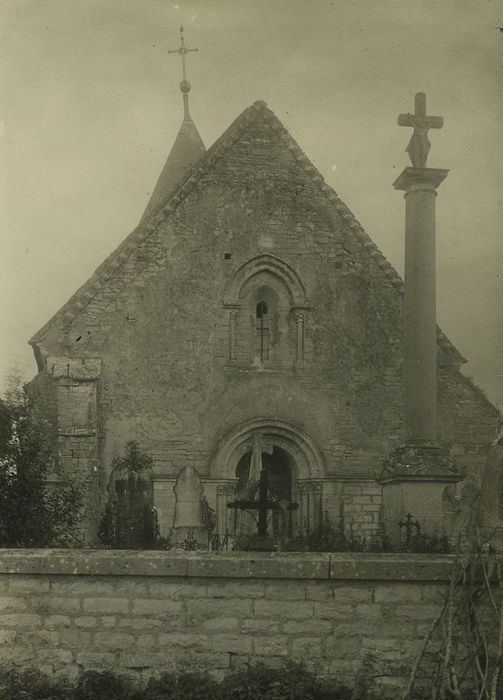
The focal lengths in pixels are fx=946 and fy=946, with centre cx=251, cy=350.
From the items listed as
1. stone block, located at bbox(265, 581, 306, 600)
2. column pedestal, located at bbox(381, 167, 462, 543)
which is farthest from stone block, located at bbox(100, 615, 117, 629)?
column pedestal, located at bbox(381, 167, 462, 543)

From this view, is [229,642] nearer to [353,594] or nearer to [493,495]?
[353,594]

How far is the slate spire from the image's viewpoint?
26406mm

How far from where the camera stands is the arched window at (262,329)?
18031 millimetres

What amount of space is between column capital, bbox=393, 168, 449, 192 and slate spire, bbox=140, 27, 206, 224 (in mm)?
12410

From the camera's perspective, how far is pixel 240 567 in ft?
25.1

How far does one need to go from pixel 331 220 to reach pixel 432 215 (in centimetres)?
434

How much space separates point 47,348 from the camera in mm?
16906

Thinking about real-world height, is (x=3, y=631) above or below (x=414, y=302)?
below

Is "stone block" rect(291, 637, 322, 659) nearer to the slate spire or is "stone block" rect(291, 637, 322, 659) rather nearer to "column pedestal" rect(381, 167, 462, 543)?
"column pedestal" rect(381, 167, 462, 543)

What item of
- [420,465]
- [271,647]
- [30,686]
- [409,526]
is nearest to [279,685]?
[271,647]

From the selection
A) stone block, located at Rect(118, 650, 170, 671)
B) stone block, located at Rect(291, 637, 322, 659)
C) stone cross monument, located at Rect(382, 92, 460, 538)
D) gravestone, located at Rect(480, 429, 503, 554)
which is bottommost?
stone block, located at Rect(118, 650, 170, 671)

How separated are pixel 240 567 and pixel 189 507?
9.27 meters

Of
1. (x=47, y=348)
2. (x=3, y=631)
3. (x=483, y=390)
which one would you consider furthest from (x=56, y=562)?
(x=483, y=390)

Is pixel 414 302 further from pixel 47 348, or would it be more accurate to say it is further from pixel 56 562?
pixel 56 562
